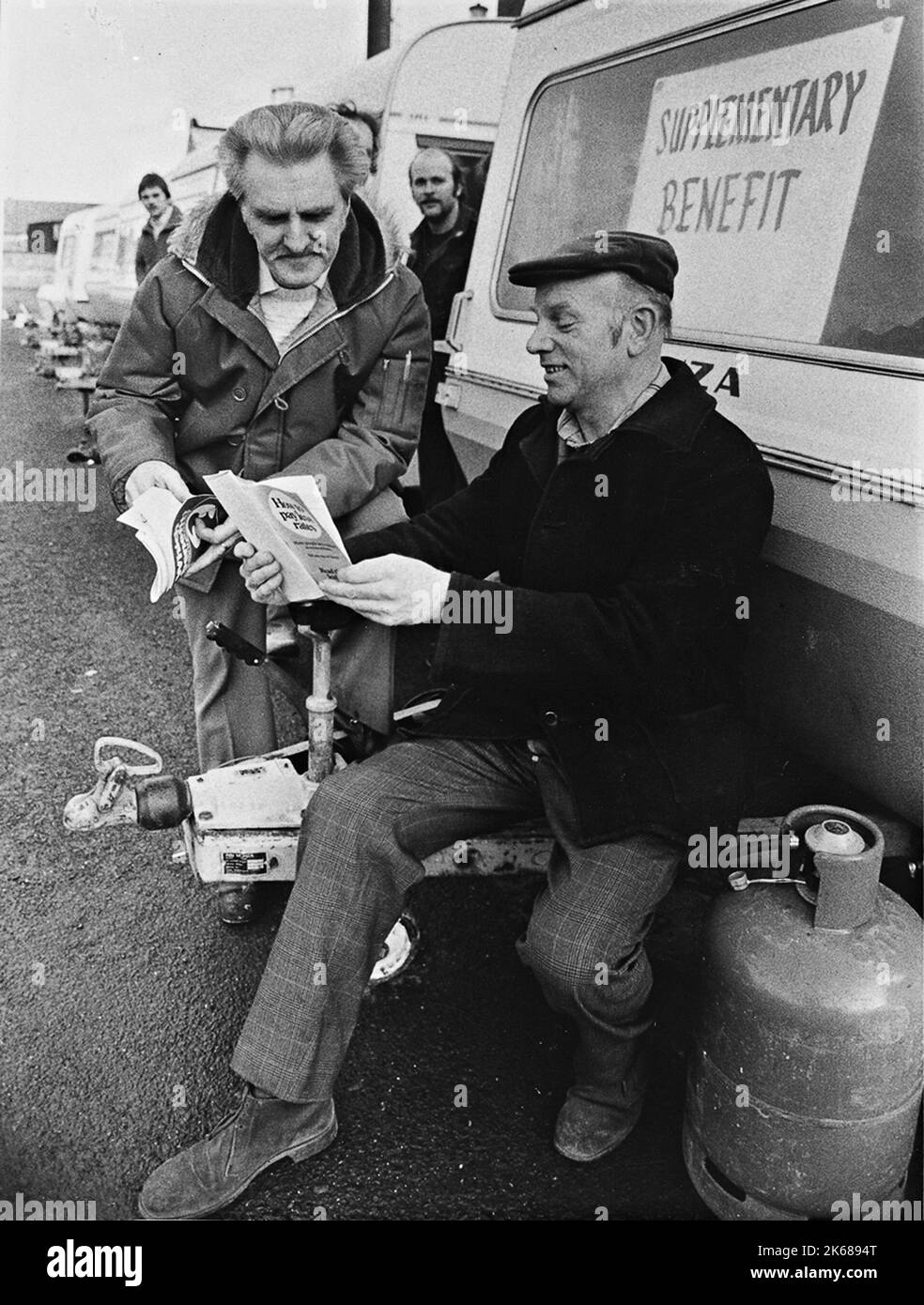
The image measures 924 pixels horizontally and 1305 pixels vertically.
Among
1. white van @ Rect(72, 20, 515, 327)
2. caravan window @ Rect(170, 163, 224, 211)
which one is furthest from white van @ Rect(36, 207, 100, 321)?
white van @ Rect(72, 20, 515, 327)

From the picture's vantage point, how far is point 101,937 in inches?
121

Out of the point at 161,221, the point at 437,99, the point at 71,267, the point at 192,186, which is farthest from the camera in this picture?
the point at 71,267

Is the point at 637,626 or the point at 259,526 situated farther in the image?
the point at 259,526

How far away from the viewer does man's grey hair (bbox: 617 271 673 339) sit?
223cm

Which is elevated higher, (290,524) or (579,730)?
(290,524)

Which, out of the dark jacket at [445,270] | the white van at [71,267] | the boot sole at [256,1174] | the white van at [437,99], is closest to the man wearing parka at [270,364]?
the boot sole at [256,1174]

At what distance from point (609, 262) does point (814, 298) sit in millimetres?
495

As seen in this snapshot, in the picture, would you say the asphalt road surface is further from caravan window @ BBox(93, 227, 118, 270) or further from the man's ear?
caravan window @ BBox(93, 227, 118, 270)

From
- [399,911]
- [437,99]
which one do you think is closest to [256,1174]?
[399,911]

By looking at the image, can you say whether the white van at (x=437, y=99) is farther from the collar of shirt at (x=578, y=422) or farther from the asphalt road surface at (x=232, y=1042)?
the collar of shirt at (x=578, y=422)

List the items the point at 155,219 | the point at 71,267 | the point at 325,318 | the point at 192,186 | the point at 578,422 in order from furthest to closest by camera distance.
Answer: the point at 71,267
the point at 192,186
the point at 155,219
the point at 325,318
the point at 578,422

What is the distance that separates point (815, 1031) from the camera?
1955mm

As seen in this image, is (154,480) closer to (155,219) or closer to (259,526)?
(259,526)

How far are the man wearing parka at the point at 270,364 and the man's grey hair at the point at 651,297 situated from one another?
0.76 meters
